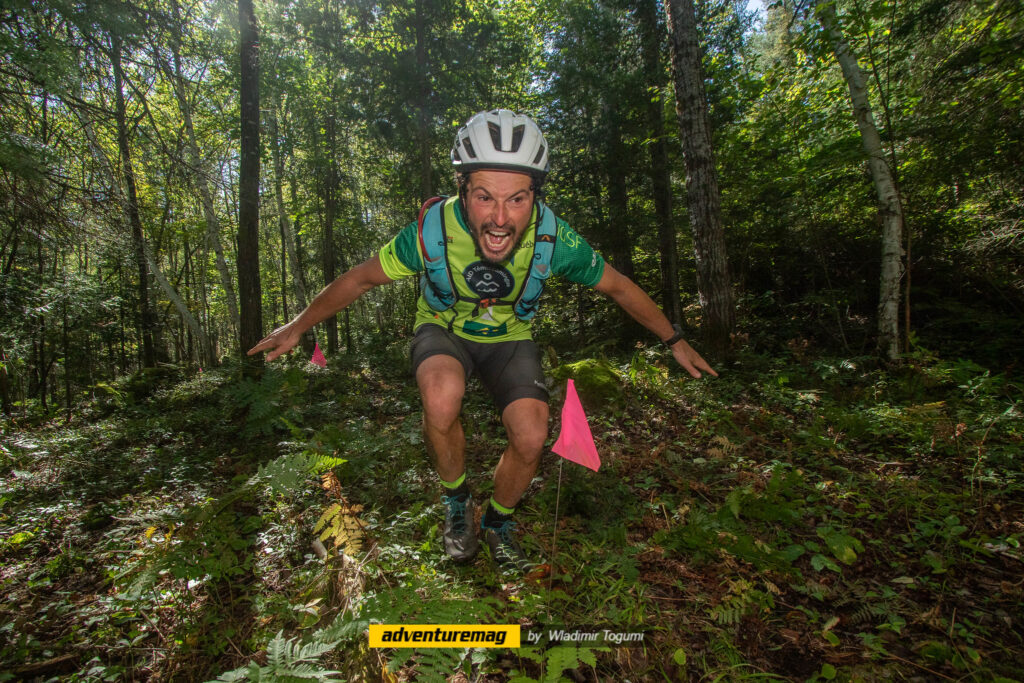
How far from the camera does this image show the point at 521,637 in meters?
2.17

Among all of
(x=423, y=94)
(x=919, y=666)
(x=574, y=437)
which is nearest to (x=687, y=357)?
(x=574, y=437)

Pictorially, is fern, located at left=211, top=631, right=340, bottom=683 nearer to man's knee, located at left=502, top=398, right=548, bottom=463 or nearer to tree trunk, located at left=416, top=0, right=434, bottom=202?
man's knee, located at left=502, top=398, right=548, bottom=463

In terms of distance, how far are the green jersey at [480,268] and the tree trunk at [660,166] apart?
26.6ft

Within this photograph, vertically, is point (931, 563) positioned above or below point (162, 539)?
below

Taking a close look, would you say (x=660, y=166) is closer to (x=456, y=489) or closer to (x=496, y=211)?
(x=496, y=211)

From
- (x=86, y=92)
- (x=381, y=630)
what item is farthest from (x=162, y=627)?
(x=86, y=92)

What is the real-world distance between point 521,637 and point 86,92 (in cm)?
823

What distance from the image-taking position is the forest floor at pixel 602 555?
A: 2062mm

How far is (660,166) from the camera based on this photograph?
11.1 meters

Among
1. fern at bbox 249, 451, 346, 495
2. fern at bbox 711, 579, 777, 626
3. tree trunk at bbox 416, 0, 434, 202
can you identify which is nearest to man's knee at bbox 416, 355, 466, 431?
fern at bbox 249, 451, 346, 495

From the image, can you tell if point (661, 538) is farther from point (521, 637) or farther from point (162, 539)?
point (162, 539)

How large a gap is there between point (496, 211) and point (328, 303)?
130 centimetres

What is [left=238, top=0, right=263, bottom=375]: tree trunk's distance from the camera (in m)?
8.38

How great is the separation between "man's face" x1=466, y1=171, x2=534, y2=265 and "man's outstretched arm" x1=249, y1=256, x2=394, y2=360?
2.32ft
